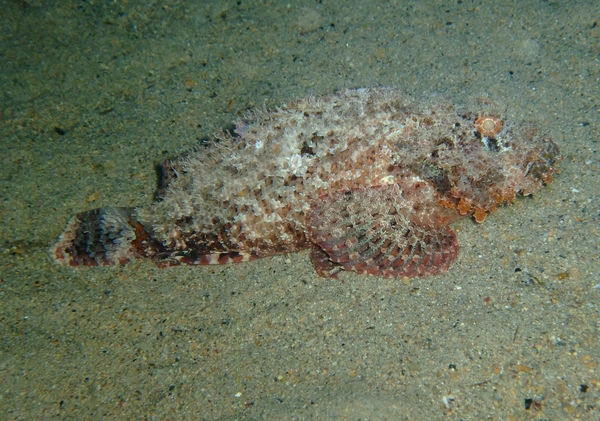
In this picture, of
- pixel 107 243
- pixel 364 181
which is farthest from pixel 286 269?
pixel 107 243

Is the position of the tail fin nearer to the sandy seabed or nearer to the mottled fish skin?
the sandy seabed

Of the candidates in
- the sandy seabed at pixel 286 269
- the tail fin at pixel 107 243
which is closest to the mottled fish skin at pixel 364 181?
the sandy seabed at pixel 286 269

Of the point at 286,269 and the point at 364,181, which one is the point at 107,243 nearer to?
the point at 286,269

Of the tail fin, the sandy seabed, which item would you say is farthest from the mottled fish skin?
the tail fin

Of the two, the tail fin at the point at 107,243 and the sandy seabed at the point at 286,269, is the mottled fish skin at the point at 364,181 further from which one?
the tail fin at the point at 107,243

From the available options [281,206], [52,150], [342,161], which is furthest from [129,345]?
[52,150]

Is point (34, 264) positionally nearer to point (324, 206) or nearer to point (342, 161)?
point (324, 206)
